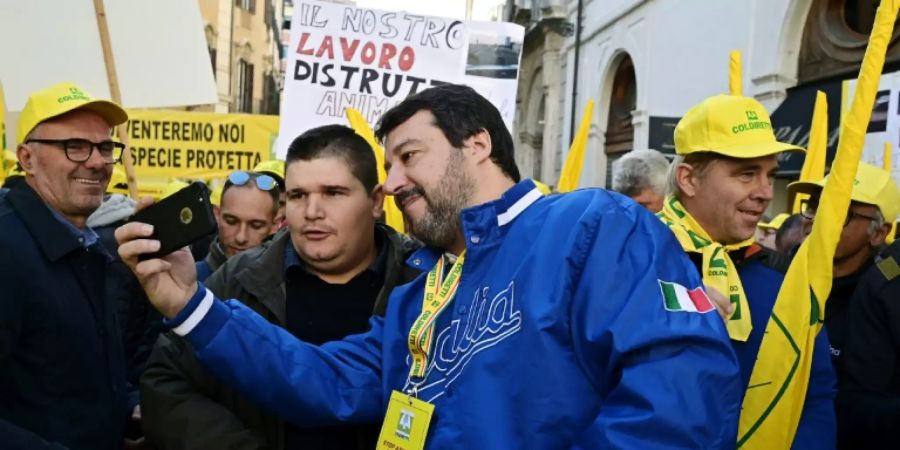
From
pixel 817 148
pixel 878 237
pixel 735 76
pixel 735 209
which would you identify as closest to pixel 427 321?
pixel 735 209

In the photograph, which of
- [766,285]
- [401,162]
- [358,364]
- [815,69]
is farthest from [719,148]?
[815,69]

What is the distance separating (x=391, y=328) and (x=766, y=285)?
115 centimetres

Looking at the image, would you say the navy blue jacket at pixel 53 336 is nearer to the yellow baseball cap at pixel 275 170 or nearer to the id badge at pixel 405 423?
the id badge at pixel 405 423

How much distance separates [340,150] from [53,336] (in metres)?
1.00

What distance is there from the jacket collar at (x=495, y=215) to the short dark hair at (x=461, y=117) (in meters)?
0.16

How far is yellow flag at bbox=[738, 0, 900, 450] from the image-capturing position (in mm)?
2117

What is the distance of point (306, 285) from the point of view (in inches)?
105

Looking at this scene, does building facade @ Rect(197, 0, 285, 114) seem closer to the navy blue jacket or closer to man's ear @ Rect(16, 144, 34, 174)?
man's ear @ Rect(16, 144, 34, 174)

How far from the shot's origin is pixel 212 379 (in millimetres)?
2383

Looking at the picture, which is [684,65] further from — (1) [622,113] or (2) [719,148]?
(2) [719,148]

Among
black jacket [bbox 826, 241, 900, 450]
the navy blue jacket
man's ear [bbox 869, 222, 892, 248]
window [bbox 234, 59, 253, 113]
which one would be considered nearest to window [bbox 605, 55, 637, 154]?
man's ear [bbox 869, 222, 892, 248]

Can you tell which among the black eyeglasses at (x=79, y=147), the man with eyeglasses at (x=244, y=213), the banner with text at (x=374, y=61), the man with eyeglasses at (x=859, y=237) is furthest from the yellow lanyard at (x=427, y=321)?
the banner with text at (x=374, y=61)

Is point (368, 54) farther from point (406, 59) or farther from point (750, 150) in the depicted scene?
point (750, 150)

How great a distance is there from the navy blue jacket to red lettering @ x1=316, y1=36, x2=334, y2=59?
3798mm
